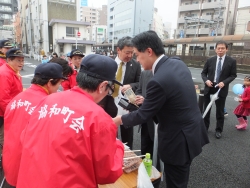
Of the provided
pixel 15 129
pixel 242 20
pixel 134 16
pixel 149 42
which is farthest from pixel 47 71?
pixel 134 16

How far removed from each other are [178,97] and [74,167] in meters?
0.97

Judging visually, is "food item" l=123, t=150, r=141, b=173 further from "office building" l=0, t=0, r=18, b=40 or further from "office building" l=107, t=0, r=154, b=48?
"office building" l=0, t=0, r=18, b=40

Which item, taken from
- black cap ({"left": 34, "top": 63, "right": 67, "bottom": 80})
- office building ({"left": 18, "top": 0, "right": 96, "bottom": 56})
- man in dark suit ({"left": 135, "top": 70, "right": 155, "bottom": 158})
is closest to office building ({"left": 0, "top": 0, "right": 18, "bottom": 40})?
office building ({"left": 18, "top": 0, "right": 96, "bottom": 56})

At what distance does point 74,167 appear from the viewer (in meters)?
0.98

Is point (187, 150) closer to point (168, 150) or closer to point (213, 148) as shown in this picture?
point (168, 150)

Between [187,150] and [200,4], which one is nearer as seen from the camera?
[187,150]

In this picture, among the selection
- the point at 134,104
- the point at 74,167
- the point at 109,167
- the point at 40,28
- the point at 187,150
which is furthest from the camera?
the point at 40,28

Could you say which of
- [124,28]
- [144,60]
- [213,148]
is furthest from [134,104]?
[124,28]

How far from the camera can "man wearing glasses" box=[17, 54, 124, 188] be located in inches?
37.9

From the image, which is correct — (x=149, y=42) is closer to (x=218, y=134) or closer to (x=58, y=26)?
(x=218, y=134)

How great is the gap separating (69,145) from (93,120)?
173 millimetres

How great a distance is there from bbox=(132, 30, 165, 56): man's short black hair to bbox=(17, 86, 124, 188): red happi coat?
31.6 inches

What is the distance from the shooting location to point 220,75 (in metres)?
3.82

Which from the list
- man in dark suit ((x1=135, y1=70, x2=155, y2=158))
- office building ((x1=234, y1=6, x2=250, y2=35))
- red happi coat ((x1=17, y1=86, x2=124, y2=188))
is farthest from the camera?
office building ((x1=234, y1=6, x2=250, y2=35))
